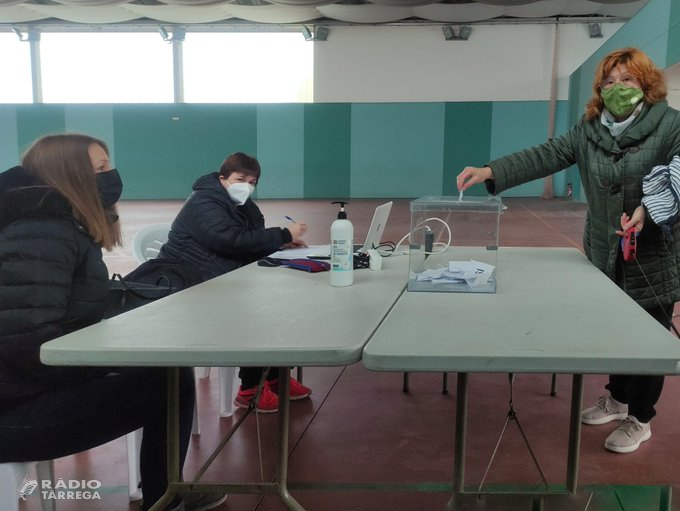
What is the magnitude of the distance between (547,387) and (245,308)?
185 centimetres

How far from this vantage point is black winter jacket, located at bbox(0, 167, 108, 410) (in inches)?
50.6

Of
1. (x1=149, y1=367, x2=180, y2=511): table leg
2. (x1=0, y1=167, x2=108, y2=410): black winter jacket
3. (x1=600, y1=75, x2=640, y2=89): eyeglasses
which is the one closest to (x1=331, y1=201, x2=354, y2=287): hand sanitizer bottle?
(x1=149, y1=367, x2=180, y2=511): table leg

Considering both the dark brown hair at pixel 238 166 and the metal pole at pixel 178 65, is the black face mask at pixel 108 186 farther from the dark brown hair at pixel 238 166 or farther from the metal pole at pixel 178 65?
the metal pole at pixel 178 65

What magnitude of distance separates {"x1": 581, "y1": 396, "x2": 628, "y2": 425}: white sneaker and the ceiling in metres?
9.86

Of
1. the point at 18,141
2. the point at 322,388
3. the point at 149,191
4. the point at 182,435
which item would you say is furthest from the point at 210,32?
the point at 182,435

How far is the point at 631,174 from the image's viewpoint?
6.28 ft

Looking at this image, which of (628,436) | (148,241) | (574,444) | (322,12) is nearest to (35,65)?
(322,12)

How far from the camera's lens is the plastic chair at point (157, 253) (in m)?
2.41

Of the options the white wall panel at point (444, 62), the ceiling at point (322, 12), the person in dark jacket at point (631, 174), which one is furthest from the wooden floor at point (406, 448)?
the white wall panel at point (444, 62)

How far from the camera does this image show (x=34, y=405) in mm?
1317

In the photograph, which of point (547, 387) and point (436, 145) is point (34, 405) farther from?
point (436, 145)

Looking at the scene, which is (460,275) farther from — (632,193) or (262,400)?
(262,400)

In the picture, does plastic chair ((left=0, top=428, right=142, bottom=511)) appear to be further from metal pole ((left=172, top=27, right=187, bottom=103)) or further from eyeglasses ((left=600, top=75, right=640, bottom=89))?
metal pole ((left=172, top=27, right=187, bottom=103))

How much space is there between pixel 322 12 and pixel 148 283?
11275 millimetres
